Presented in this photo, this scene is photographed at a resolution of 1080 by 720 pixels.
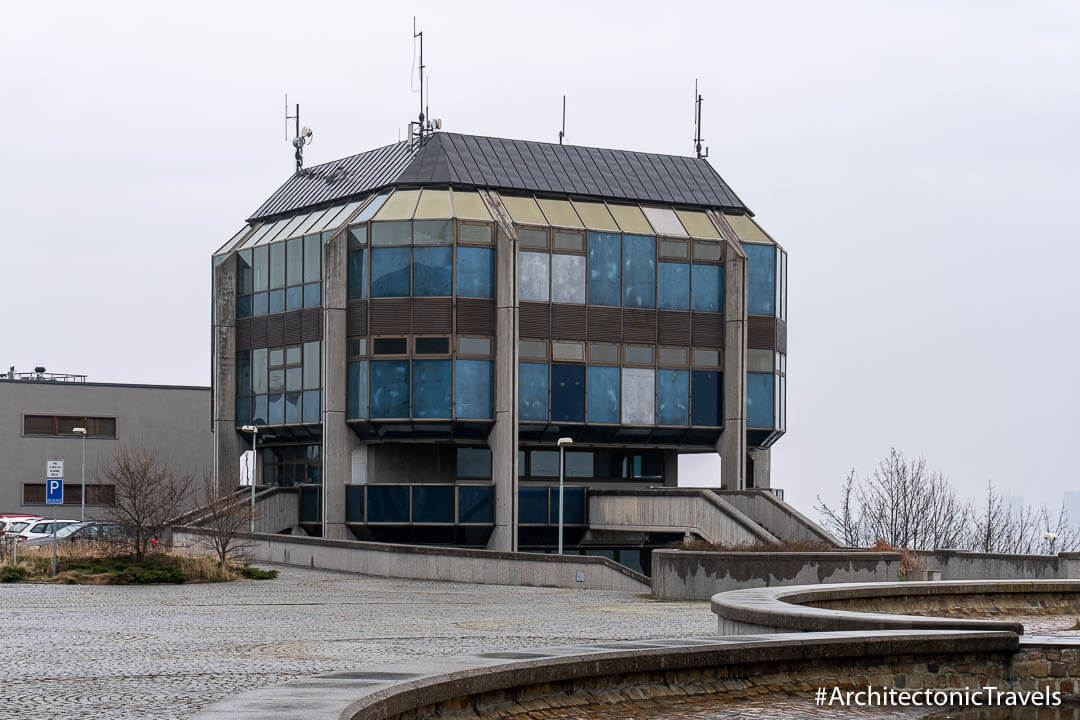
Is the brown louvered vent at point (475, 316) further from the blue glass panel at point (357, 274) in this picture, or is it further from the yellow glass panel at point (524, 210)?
the blue glass panel at point (357, 274)

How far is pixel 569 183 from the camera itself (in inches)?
2244

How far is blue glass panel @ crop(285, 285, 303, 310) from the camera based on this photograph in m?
56.2

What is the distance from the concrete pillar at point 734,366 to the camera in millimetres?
55531

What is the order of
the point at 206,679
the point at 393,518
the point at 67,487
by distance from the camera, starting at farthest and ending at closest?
the point at 67,487, the point at 393,518, the point at 206,679

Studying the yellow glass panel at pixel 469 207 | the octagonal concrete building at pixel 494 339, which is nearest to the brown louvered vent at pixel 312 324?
the octagonal concrete building at pixel 494 339

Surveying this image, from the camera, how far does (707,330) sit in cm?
5575

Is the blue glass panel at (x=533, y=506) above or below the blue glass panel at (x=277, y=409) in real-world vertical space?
below

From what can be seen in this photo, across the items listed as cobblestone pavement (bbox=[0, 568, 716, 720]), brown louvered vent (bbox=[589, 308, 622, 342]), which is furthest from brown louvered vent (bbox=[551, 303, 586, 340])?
cobblestone pavement (bbox=[0, 568, 716, 720])

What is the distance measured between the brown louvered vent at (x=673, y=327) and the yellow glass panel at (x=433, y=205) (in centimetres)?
808

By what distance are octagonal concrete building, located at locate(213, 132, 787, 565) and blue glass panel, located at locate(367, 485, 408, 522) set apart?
6 centimetres

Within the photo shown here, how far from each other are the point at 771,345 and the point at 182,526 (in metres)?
21.4

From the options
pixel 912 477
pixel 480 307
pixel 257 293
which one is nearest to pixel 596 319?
pixel 480 307

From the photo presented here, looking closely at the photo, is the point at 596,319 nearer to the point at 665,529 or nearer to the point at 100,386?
the point at 665,529

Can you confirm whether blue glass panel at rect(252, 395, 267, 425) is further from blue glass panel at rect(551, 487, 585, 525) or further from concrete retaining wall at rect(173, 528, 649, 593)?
concrete retaining wall at rect(173, 528, 649, 593)
